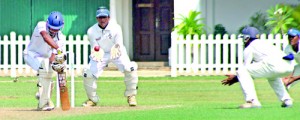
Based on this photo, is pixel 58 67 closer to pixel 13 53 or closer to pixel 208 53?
pixel 13 53

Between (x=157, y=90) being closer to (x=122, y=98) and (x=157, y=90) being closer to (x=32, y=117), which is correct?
(x=122, y=98)

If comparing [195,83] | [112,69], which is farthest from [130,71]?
[112,69]

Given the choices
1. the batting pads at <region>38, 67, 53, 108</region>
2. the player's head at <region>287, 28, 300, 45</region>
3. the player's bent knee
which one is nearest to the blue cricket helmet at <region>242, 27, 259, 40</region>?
the player's head at <region>287, 28, 300, 45</region>

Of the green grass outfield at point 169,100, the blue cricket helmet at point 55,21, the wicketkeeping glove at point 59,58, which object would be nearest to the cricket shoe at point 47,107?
the green grass outfield at point 169,100

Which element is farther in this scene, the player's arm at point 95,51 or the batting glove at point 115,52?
the batting glove at point 115,52

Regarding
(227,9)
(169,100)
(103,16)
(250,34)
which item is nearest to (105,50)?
(103,16)

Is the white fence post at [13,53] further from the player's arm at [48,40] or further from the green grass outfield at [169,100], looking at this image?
the player's arm at [48,40]

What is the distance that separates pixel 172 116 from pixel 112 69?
16798 mm

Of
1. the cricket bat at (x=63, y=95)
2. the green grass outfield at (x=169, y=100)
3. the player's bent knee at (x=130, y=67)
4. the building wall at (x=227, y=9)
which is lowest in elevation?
the green grass outfield at (x=169, y=100)

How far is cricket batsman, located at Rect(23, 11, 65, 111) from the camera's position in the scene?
20.6m

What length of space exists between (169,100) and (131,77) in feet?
9.87

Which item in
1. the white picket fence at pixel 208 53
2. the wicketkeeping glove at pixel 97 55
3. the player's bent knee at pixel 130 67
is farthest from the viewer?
the white picket fence at pixel 208 53

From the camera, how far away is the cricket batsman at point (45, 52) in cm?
2064

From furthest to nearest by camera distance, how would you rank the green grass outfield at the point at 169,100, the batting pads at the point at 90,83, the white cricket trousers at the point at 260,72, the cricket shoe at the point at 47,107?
1. the batting pads at the point at 90,83
2. the cricket shoe at the point at 47,107
3. the white cricket trousers at the point at 260,72
4. the green grass outfield at the point at 169,100
